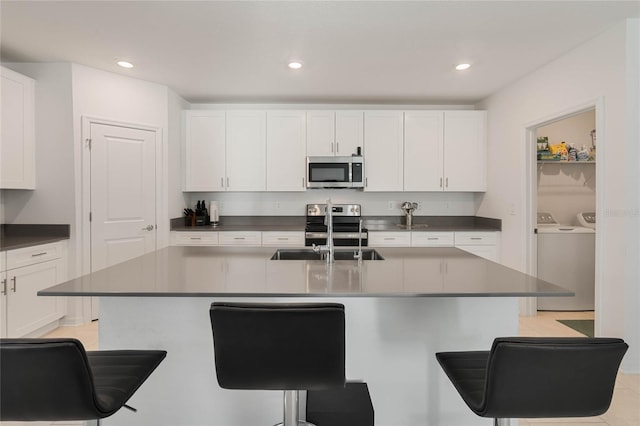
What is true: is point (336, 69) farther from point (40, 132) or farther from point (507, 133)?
point (40, 132)

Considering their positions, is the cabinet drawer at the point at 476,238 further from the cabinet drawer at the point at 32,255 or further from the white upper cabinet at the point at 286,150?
the cabinet drawer at the point at 32,255

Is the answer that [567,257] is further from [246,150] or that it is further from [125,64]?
[125,64]

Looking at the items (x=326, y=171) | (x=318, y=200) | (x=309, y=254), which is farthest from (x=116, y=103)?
(x=309, y=254)

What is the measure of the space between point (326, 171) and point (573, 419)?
3190 millimetres

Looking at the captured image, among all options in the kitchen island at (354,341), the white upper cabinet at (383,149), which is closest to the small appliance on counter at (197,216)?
the white upper cabinet at (383,149)

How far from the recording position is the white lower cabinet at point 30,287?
2.91m

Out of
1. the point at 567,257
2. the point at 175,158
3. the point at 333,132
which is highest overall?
the point at 333,132

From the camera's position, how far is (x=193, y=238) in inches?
170

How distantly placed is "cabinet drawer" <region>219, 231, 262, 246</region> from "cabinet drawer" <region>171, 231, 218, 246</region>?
0.10m

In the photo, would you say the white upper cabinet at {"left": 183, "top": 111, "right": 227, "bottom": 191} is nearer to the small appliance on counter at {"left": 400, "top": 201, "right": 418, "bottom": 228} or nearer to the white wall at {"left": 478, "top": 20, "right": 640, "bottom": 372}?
the small appliance on counter at {"left": 400, "top": 201, "right": 418, "bottom": 228}

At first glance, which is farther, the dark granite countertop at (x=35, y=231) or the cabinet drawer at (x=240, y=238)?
the cabinet drawer at (x=240, y=238)

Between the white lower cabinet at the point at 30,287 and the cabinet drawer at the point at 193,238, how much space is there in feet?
3.50

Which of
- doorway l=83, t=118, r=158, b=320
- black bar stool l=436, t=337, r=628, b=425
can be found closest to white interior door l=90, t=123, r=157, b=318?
doorway l=83, t=118, r=158, b=320

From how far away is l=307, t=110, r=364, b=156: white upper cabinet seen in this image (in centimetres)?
456
